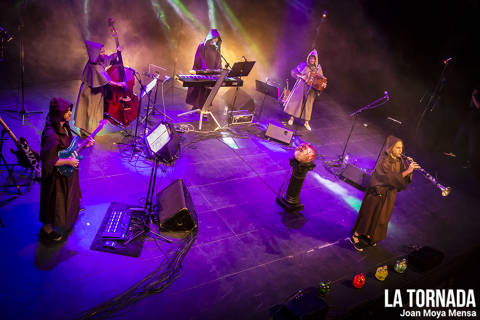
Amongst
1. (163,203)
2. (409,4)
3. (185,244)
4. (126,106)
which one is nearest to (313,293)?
(185,244)

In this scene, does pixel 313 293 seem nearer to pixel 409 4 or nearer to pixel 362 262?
pixel 362 262

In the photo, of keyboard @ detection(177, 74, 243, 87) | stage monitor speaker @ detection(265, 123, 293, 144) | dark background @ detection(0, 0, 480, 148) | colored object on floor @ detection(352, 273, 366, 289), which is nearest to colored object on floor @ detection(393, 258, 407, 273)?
colored object on floor @ detection(352, 273, 366, 289)

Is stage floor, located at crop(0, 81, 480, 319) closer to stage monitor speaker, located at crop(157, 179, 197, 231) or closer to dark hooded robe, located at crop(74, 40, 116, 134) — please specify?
stage monitor speaker, located at crop(157, 179, 197, 231)

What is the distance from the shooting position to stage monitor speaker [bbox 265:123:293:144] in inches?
350

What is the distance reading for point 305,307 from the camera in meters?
4.42

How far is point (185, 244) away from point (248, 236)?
101cm

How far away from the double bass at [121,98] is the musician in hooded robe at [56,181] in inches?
115

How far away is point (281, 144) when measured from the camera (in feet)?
29.4

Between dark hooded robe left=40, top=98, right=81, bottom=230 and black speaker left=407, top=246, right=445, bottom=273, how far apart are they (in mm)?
5053

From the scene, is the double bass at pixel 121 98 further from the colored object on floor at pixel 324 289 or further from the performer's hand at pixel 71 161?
the colored object on floor at pixel 324 289

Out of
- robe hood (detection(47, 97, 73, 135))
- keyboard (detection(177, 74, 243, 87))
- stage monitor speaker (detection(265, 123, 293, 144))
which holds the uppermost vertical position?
robe hood (detection(47, 97, 73, 135))

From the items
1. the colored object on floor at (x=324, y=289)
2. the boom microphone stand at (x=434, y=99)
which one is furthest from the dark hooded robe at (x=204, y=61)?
the boom microphone stand at (x=434, y=99)

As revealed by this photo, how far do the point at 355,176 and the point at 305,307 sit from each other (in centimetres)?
403

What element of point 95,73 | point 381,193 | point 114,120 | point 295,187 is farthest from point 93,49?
point 381,193
